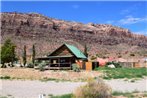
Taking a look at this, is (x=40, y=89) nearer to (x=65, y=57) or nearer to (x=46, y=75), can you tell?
(x=46, y=75)

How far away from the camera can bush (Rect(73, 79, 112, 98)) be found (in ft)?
48.1

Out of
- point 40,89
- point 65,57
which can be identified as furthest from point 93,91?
point 65,57

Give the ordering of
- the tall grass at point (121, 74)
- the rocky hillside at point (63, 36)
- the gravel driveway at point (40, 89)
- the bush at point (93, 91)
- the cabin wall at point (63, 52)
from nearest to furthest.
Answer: the bush at point (93, 91)
the gravel driveway at point (40, 89)
the tall grass at point (121, 74)
the cabin wall at point (63, 52)
the rocky hillside at point (63, 36)

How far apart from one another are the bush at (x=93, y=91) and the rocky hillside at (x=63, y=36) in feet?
284

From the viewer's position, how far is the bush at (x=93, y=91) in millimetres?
14672

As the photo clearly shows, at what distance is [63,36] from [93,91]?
4885 inches

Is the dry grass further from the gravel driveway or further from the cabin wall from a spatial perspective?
the cabin wall

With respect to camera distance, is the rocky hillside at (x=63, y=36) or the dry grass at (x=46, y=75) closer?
the dry grass at (x=46, y=75)

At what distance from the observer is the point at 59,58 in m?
51.2

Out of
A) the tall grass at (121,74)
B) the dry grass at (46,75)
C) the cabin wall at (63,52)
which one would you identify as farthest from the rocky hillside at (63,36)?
the dry grass at (46,75)

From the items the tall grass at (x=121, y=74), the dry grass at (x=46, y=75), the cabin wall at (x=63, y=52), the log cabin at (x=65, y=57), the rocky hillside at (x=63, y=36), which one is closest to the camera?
the dry grass at (x=46, y=75)

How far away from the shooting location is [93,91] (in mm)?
14688

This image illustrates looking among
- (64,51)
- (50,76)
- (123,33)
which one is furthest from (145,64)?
(123,33)

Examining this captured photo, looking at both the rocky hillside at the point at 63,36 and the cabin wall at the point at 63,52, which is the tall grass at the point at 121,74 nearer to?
the cabin wall at the point at 63,52
